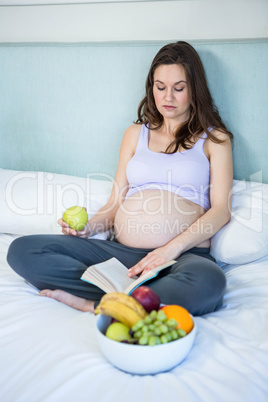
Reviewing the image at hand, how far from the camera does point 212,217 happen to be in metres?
1.59

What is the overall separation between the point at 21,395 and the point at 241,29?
176 cm

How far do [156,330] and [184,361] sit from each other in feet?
0.46

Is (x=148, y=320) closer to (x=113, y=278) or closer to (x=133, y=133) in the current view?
(x=113, y=278)

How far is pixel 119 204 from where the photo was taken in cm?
187

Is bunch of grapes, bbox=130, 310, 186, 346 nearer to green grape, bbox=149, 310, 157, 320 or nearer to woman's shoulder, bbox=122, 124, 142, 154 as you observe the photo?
green grape, bbox=149, 310, 157, 320

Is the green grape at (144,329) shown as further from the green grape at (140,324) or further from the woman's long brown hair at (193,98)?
the woman's long brown hair at (193,98)

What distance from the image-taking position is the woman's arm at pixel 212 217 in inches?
56.9

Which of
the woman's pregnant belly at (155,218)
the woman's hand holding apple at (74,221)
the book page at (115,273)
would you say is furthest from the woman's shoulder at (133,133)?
the book page at (115,273)

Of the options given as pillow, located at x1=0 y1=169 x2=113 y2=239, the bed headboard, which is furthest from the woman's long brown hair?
pillow, located at x1=0 y1=169 x2=113 y2=239

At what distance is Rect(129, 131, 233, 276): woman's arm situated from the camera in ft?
4.74

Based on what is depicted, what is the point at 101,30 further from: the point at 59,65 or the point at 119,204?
the point at 119,204

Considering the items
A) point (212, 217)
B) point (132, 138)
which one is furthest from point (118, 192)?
point (212, 217)

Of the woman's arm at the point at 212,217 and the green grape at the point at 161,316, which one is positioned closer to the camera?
the green grape at the point at 161,316

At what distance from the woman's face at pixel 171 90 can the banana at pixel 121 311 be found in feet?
3.29
